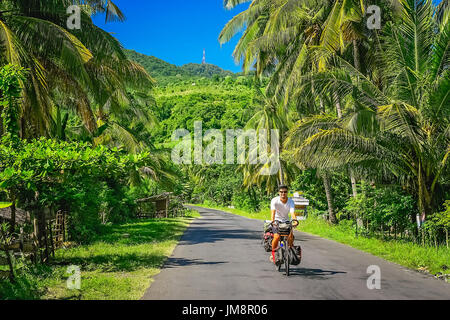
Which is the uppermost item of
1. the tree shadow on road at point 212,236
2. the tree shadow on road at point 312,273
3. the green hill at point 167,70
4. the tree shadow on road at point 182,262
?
the green hill at point 167,70

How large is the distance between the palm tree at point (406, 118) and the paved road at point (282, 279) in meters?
2.85

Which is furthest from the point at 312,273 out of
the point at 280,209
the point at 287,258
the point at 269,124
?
the point at 269,124

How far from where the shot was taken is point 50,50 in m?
11.6

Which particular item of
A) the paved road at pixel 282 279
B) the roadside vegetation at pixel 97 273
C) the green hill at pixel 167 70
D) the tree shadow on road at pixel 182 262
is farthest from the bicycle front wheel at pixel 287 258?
the green hill at pixel 167 70

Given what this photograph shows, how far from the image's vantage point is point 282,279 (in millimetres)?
8000

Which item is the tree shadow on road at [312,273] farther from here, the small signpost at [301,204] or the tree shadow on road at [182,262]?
the small signpost at [301,204]

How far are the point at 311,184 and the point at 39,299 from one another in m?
20.2

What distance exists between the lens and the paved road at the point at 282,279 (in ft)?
22.2

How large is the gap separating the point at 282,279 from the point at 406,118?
20.4 feet

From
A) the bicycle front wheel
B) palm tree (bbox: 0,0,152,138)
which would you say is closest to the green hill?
palm tree (bbox: 0,0,152,138)

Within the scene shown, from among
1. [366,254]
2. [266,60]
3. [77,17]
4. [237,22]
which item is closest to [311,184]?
[266,60]

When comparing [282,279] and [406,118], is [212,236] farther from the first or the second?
[282,279]

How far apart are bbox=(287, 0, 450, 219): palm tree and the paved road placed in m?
2.85
